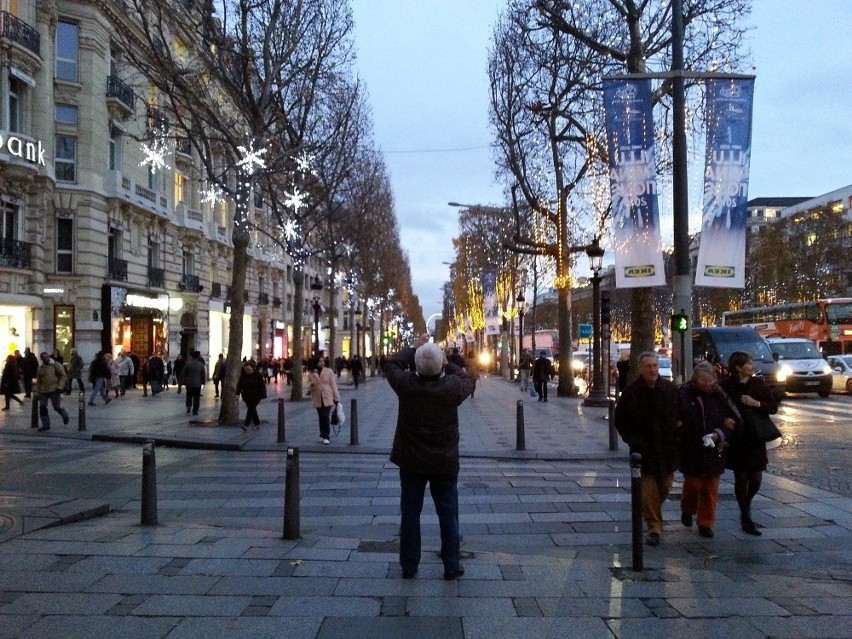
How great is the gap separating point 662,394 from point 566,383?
2384cm

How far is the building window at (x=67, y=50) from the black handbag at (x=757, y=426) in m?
30.3

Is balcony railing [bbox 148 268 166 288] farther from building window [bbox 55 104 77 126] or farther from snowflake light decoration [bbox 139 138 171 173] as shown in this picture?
building window [bbox 55 104 77 126]

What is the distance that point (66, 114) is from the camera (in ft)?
103

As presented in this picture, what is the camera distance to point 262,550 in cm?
720

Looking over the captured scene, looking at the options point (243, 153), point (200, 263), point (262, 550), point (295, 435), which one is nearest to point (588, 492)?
point (262, 550)

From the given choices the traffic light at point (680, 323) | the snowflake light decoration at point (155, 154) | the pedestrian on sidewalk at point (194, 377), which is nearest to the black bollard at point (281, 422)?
the pedestrian on sidewalk at point (194, 377)

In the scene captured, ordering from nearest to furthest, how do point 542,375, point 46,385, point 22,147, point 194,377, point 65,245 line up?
point 46,385 < point 194,377 < point 22,147 < point 542,375 < point 65,245

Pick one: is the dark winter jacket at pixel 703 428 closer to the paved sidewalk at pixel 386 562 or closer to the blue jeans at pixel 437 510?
the paved sidewalk at pixel 386 562

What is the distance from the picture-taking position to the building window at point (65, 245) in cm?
3131

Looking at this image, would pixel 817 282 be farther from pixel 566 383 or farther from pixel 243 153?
pixel 243 153

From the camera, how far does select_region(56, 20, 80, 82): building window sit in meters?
31.0

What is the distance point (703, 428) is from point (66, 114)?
29884 mm

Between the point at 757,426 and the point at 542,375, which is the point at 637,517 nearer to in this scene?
the point at 757,426

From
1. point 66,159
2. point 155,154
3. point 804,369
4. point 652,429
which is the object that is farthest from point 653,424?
point 66,159
